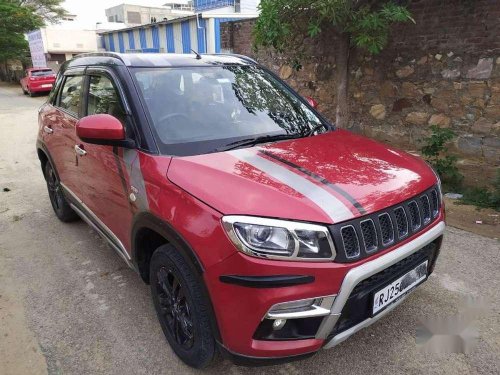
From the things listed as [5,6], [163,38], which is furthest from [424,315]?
[5,6]

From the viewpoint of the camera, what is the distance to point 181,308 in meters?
2.34

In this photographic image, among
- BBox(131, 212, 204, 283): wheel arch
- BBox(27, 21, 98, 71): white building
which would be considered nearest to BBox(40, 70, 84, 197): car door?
BBox(131, 212, 204, 283): wheel arch

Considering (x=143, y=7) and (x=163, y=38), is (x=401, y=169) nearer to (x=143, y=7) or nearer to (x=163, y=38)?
(x=163, y=38)

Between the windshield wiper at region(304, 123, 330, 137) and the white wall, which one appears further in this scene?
the white wall

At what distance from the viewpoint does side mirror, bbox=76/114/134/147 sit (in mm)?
2463

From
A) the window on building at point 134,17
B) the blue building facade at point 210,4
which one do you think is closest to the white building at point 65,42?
the blue building facade at point 210,4

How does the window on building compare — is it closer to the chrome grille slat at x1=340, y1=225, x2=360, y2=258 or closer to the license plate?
the license plate

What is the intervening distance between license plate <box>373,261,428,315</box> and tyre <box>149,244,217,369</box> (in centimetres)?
88

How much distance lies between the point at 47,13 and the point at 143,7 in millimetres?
20118

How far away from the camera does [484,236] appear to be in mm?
4078

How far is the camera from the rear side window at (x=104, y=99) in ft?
9.11

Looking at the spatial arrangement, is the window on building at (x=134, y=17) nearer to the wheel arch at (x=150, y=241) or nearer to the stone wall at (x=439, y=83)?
the stone wall at (x=439, y=83)

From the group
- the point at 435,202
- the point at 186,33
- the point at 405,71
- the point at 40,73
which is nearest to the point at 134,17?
the point at 40,73

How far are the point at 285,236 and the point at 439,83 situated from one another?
489 cm
